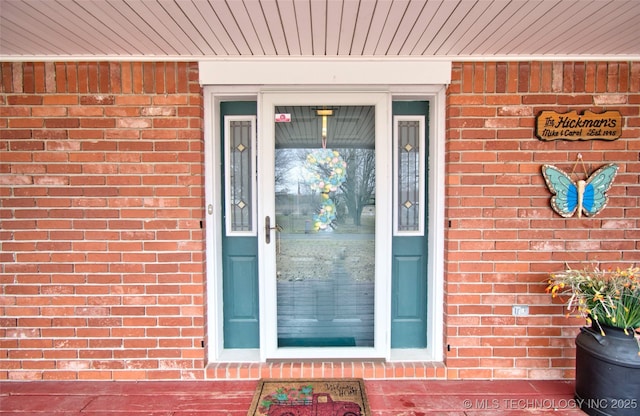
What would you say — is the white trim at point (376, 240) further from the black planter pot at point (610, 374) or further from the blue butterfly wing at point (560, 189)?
the black planter pot at point (610, 374)

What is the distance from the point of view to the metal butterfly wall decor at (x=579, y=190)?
94.3 inches

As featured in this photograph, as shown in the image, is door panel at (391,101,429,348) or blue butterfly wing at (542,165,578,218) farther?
door panel at (391,101,429,348)

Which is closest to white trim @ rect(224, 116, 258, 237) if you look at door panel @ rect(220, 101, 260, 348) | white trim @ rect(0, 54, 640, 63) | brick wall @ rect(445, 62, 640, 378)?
door panel @ rect(220, 101, 260, 348)

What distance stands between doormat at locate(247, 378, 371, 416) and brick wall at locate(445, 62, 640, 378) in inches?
32.4

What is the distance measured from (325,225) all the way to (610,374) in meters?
2.06

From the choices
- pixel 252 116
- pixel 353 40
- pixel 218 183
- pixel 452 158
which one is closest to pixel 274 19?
pixel 353 40

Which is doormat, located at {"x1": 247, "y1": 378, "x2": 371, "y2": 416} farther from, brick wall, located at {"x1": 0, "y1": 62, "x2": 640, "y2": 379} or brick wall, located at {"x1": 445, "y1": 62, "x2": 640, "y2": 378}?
brick wall, located at {"x1": 445, "y1": 62, "x2": 640, "y2": 378}

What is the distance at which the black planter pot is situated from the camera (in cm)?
194

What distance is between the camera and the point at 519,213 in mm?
2453

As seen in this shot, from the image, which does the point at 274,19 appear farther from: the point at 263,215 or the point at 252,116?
the point at 263,215

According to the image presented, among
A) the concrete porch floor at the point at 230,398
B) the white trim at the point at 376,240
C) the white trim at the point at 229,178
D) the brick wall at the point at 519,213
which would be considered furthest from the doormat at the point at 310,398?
the white trim at the point at 229,178

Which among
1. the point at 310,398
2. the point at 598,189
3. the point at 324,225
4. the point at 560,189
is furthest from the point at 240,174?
the point at 598,189

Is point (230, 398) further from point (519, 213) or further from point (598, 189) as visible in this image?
point (598, 189)

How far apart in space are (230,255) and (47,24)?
191cm
